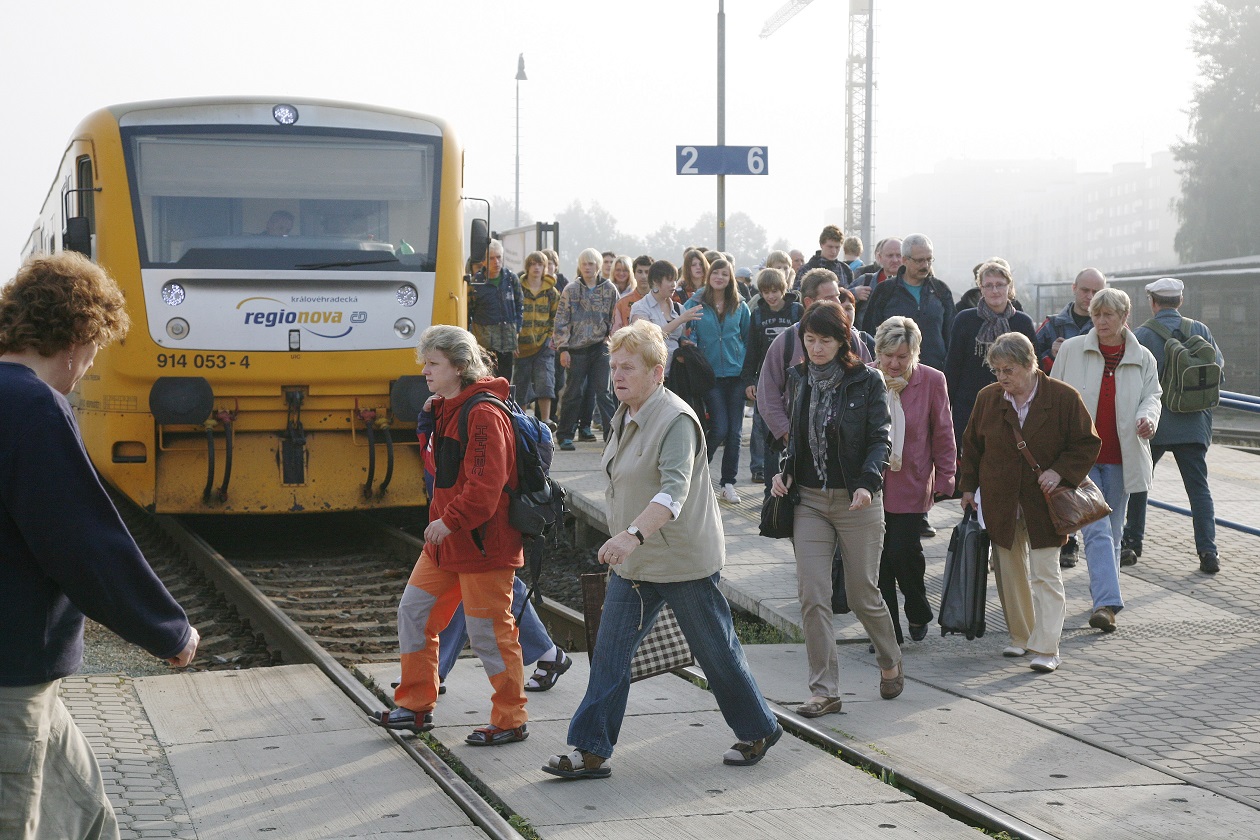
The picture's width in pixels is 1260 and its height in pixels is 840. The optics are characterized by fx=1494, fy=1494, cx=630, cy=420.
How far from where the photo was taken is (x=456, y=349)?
18.5 ft

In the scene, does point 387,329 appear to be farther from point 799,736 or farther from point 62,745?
point 62,745

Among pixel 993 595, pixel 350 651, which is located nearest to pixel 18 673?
pixel 350 651

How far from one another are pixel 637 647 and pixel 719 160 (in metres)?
9.80

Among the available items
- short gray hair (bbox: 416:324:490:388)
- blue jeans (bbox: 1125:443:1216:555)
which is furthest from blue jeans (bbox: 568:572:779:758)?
blue jeans (bbox: 1125:443:1216:555)

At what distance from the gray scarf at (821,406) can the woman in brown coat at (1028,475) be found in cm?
131

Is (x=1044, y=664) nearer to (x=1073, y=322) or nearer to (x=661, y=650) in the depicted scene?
(x=661, y=650)

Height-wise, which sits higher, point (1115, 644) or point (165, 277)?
point (165, 277)

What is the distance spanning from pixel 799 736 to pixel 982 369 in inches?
177

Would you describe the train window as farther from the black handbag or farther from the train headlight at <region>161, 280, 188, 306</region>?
the black handbag

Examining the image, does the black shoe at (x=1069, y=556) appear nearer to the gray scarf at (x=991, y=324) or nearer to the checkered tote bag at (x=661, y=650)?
the gray scarf at (x=991, y=324)

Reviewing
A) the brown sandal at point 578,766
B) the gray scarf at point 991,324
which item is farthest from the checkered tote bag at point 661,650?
the gray scarf at point 991,324

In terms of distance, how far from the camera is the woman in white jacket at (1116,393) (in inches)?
332

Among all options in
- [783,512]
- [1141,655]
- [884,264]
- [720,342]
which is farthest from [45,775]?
[720,342]

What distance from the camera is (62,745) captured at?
10.5 ft
